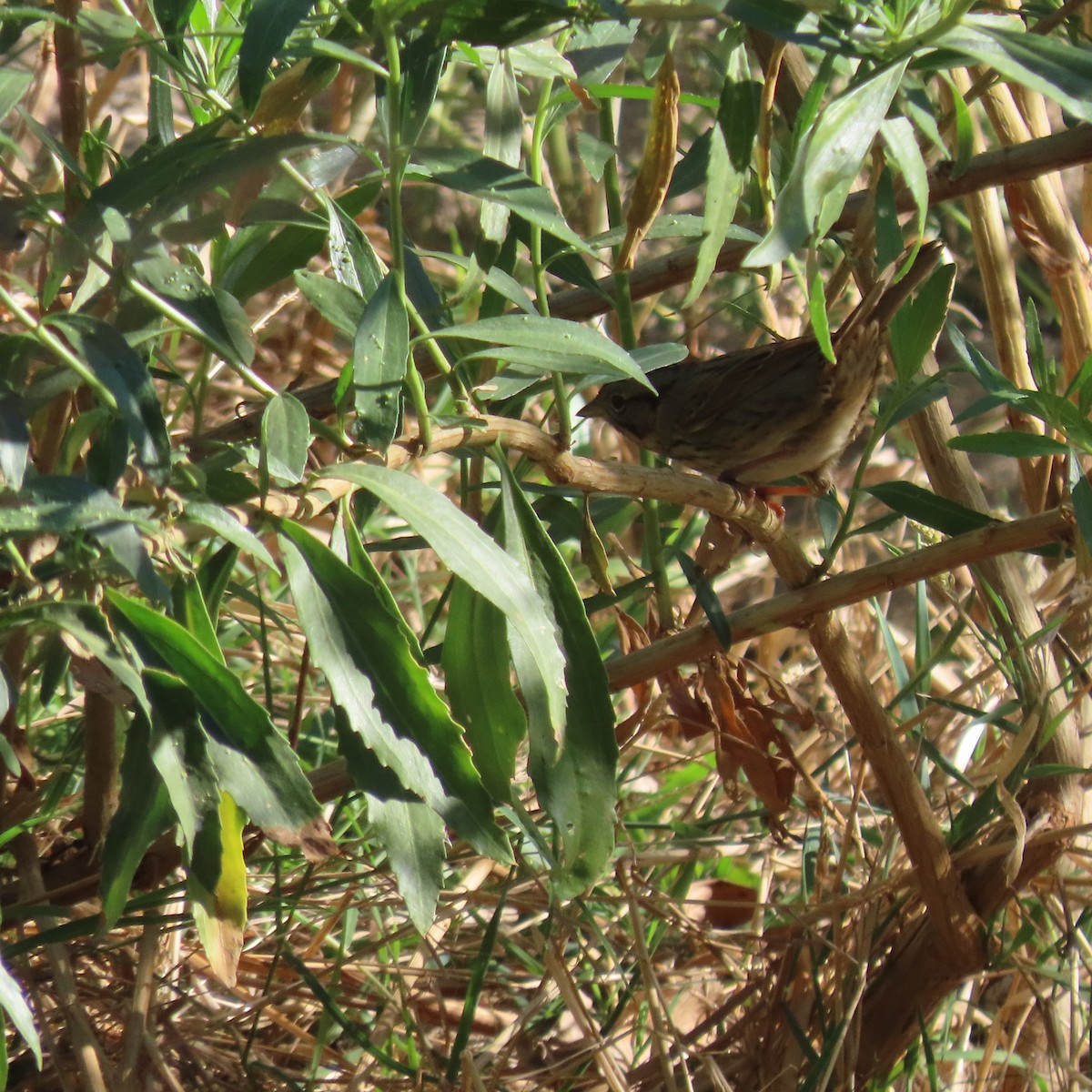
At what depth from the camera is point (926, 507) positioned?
5.23 ft

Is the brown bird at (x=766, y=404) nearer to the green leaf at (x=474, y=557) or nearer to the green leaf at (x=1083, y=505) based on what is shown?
the green leaf at (x=1083, y=505)

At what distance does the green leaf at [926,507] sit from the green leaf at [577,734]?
0.50m

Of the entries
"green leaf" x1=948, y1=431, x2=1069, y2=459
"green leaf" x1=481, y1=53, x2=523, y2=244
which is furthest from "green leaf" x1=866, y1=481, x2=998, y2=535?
"green leaf" x1=481, y1=53, x2=523, y2=244

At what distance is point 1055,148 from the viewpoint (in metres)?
1.57

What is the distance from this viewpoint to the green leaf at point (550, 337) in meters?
1.12

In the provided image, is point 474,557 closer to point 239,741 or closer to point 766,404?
point 239,741

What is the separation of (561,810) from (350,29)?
786mm

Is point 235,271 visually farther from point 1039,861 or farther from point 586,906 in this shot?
point 1039,861

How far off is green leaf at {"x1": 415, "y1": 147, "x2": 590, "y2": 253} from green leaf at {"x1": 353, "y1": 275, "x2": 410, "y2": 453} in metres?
0.12

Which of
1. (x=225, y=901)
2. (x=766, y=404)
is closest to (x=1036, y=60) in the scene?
(x=225, y=901)

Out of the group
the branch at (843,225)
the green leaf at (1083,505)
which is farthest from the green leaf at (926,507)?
the branch at (843,225)

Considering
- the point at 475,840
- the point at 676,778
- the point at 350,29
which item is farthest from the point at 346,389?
the point at 676,778

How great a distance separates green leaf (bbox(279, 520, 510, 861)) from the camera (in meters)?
1.06

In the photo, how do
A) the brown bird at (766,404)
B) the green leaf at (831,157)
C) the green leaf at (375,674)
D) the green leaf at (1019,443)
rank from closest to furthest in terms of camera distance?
the green leaf at (831,157)
the green leaf at (375,674)
the green leaf at (1019,443)
the brown bird at (766,404)
